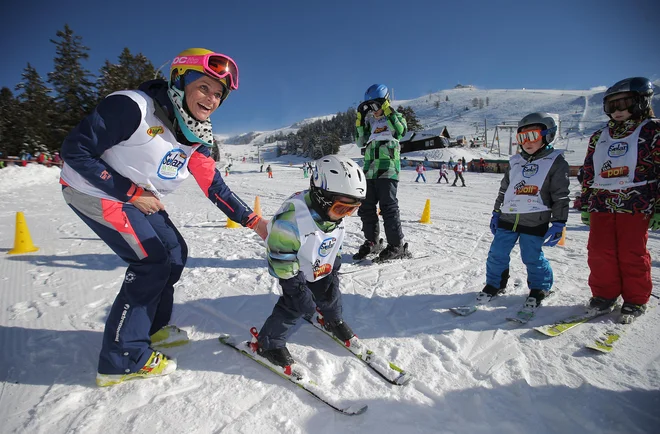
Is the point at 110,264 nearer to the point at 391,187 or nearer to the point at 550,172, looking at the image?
the point at 391,187

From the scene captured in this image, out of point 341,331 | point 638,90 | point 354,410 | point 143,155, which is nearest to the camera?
point 354,410

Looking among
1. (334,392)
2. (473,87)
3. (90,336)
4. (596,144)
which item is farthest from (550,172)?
(473,87)

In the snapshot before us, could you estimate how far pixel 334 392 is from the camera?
7.51ft

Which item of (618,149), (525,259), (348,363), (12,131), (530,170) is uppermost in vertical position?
(12,131)

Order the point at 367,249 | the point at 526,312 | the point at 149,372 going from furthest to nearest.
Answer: the point at 367,249 < the point at 526,312 < the point at 149,372

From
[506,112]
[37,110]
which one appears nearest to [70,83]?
[37,110]

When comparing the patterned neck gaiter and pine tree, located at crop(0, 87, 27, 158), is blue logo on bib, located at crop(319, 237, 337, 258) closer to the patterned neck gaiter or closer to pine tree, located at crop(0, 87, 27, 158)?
the patterned neck gaiter

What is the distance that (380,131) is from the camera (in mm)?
4926

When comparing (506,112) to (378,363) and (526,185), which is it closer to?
(526,185)

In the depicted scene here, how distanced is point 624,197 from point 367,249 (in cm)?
321

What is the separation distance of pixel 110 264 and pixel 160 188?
330 cm

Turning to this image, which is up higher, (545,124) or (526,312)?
(545,124)

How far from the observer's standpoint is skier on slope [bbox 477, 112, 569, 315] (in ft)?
10.8

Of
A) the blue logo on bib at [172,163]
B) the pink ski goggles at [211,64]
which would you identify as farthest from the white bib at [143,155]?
the pink ski goggles at [211,64]
